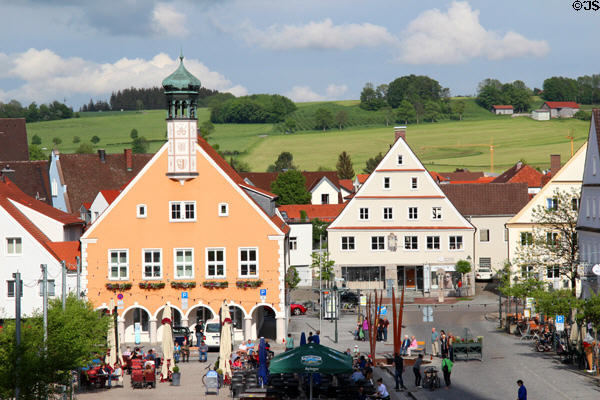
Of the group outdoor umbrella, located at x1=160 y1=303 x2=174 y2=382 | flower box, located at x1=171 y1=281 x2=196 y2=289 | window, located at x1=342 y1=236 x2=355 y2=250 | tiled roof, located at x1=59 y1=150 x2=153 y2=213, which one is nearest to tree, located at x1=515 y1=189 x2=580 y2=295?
window, located at x1=342 y1=236 x2=355 y2=250

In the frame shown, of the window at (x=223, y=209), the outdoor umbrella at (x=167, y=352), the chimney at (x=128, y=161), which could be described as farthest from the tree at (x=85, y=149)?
the outdoor umbrella at (x=167, y=352)

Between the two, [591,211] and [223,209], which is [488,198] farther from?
[223,209]

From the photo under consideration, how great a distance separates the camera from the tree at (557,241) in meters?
68.1

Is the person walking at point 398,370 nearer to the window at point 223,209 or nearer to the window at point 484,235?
the window at point 223,209

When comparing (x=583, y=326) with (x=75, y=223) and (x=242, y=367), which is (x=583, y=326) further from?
(x=75, y=223)

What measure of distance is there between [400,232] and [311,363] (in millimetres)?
45485

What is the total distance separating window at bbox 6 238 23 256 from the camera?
60688 mm

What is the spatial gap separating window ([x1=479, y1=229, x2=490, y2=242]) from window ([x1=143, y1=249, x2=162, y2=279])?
36897mm

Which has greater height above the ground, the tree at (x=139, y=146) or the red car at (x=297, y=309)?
the tree at (x=139, y=146)

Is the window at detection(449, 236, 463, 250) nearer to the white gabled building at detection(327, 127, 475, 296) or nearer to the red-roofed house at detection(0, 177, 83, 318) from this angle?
the white gabled building at detection(327, 127, 475, 296)

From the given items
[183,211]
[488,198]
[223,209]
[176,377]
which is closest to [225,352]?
[176,377]

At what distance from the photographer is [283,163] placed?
609 ft

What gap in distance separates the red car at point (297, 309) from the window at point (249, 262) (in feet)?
44.1

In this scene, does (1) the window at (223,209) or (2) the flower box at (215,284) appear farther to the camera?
(1) the window at (223,209)
